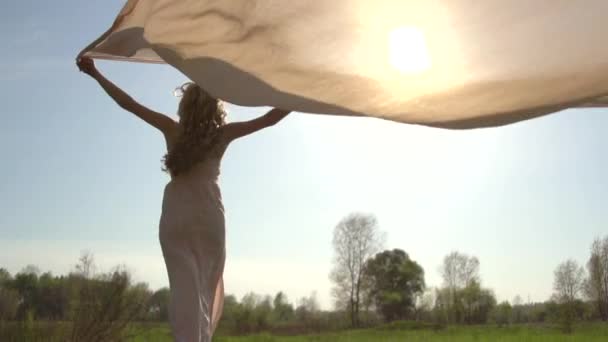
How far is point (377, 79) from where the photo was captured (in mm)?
1989

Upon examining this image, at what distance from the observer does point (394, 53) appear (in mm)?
1930

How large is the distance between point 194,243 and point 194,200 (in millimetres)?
244

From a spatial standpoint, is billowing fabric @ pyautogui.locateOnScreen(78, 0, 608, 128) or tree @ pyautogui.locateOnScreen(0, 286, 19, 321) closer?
billowing fabric @ pyautogui.locateOnScreen(78, 0, 608, 128)

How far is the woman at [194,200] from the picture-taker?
3.28 m

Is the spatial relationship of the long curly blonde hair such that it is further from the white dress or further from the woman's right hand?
A: the woman's right hand

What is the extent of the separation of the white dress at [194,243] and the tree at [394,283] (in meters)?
20.5

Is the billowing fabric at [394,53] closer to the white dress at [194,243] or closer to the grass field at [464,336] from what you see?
the white dress at [194,243]

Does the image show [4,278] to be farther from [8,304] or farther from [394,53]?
[394,53]

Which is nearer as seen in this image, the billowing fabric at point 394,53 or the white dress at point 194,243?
the billowing fabric at point 394,53

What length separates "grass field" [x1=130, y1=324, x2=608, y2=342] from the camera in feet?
52.0

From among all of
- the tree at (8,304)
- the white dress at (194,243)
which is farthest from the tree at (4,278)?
the white dress at (194,243)

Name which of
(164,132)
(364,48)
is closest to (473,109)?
(364,48)

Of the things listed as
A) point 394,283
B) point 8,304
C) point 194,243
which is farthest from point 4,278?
point 394,283

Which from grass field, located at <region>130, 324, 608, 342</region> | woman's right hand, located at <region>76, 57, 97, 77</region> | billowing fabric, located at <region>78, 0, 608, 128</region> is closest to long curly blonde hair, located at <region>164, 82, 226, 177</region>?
woman's right hand, located at <region>76, 57, 97, 77</region>
